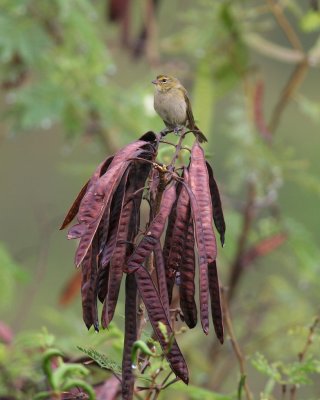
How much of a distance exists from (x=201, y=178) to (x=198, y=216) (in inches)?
2.1

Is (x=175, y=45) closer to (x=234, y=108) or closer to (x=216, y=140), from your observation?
(x=234, y=108)

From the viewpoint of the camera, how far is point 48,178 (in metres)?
6.57

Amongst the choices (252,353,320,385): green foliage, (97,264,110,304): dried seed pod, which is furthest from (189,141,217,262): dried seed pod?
(252,353,320,385): green foliage

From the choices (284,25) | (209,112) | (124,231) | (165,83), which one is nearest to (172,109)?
(165,83)

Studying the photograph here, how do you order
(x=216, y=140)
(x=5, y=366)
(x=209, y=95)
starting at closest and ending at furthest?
(x=5, y=366)
(x=209, y=95)
(x=216, y=140)

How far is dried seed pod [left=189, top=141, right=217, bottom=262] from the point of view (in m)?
1.03

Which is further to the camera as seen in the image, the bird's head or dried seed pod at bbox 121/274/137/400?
the bird's head

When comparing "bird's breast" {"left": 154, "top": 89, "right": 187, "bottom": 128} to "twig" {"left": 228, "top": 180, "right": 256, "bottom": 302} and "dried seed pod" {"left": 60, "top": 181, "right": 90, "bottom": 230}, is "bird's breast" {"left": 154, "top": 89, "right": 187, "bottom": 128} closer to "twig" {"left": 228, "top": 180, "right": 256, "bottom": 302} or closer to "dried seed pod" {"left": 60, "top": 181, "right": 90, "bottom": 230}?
"dried seed pod" {"left": 60, "top": 181, "right": 90, "bottom": 230}

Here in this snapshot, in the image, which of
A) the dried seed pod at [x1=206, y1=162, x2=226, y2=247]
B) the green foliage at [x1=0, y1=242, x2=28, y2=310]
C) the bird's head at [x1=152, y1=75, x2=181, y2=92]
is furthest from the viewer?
the green foliage at [x1=0, y1=242, x2=28, y2=310]

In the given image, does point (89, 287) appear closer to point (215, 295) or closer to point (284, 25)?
point (215, 295)

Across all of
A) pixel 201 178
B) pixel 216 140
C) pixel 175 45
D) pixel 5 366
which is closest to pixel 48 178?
pixel 216 140

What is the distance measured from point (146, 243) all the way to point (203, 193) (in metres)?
0.09

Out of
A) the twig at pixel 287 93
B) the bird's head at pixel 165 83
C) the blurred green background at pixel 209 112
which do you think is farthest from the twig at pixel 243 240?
the bird's head at pixel 165 83

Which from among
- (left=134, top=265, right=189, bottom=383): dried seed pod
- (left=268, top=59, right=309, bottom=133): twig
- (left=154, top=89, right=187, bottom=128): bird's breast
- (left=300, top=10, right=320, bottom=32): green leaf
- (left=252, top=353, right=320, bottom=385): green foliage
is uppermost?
(left=300, top=10, right=320, bottom=32): green leaf
